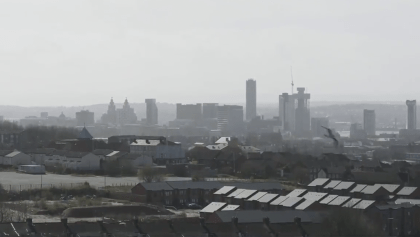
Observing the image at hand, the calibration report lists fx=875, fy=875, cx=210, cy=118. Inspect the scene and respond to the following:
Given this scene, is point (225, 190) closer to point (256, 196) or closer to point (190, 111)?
point (256, 196)

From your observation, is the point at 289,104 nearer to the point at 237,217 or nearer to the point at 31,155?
the point at 31,155

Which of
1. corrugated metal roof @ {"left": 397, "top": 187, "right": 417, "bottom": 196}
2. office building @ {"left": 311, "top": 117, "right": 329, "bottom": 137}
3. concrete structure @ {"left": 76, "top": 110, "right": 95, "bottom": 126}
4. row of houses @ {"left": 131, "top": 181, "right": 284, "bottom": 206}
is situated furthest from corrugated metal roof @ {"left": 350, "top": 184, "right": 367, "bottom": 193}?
concrete structure @ {"left": 76, "top": 110, "right": 95, "bottom": 126}

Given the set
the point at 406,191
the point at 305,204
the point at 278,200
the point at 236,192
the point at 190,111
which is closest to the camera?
the point at 305,204

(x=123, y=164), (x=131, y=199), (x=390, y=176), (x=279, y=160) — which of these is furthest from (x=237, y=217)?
(x=279, y=160)

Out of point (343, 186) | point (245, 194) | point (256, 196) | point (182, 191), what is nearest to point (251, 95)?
point (343, 186)

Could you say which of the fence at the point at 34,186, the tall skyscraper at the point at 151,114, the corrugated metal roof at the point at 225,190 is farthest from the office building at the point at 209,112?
the corrugated metal roof at the point at 225,190
